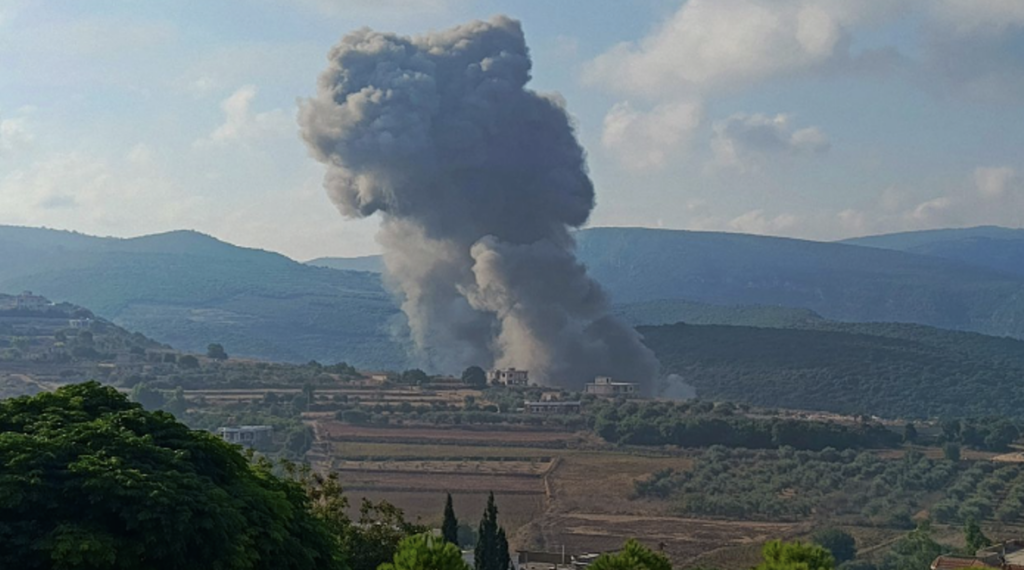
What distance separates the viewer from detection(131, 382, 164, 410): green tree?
278 ft

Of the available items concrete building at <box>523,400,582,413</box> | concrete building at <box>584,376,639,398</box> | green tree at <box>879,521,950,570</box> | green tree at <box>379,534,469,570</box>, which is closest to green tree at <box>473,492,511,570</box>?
green tree at <box>379,534,469,570</box>

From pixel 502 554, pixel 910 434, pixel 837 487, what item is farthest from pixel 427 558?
pixel 910 434

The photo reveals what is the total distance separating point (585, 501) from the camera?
65125 mm

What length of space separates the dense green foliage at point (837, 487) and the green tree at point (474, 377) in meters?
23.3

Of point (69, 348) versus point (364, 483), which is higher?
point (69, 348)

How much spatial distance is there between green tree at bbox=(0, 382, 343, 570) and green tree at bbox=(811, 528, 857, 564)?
1368 inches

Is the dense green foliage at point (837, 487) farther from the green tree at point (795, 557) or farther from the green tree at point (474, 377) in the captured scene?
the green tree at point (795, 557)

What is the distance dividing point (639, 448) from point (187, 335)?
126 metres

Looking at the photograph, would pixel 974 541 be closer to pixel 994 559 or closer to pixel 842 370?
pixel 994 559

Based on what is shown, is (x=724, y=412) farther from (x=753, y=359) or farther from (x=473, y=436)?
(x=753, y=359)

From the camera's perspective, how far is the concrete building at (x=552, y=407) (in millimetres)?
85812

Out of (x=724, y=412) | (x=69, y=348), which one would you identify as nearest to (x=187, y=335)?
(x=69, y=348)

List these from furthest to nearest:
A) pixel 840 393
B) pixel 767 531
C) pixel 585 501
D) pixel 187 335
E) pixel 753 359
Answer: pixel 187 335 → pixel 753 359 → pixel 840 393 → pixel 585 501 → pixel 767 531

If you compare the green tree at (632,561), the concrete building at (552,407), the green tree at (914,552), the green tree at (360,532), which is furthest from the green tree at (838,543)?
the green tree at (632,561)
